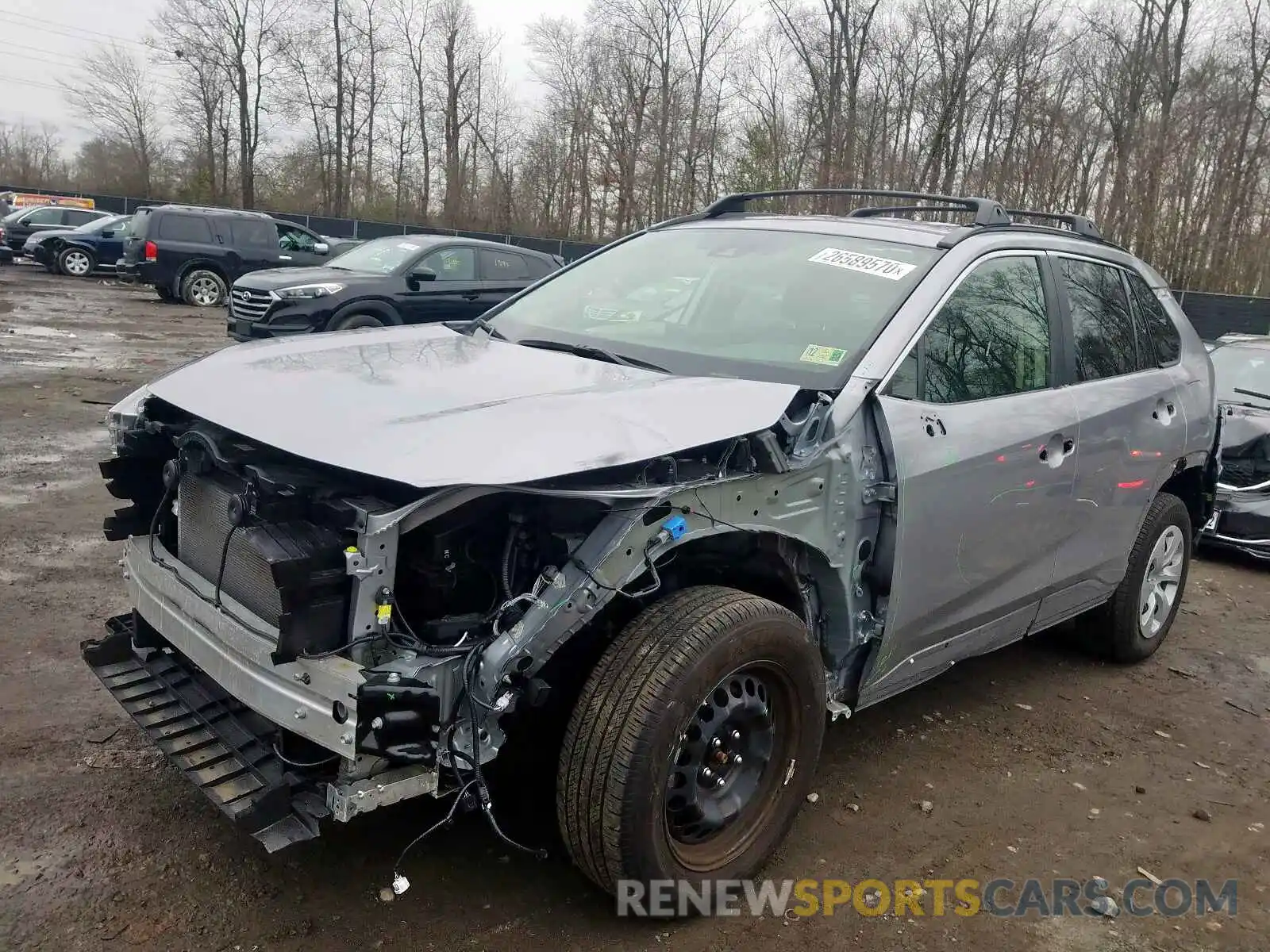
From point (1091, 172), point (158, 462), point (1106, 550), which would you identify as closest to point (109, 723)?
point (158, 462)

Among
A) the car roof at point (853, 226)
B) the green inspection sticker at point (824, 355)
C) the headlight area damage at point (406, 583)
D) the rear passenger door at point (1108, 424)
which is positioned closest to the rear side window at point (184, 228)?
the car roof at point (853, 226)

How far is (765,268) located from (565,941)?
7.87 feet

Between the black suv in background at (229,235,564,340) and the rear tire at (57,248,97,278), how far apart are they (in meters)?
15.0

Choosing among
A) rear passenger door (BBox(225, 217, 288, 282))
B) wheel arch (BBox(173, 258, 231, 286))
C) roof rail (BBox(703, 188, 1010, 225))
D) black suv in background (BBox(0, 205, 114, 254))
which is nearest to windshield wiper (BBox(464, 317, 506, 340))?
roof rail (BBox(703, 188, 1010, 225))

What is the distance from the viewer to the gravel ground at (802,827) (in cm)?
267

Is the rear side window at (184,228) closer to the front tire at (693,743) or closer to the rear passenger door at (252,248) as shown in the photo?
the rear passenger door at (252,248)

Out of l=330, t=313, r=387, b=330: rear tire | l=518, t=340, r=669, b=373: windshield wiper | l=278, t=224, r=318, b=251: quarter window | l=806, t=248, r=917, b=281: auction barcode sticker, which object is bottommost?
l=330, t=313, r=387, b=330: rear tire

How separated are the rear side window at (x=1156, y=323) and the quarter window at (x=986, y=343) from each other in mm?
1028

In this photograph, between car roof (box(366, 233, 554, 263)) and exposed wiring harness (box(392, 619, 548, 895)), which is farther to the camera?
car roof (box(366, 233, 554, 263))

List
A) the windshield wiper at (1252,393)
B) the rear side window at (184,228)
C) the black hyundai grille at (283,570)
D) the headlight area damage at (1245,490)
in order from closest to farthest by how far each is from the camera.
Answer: the black hyundai grille at (283,570), the headlight area damage at (1245,490), the windshield wiper at (1252,393), the rear side window at (184,228)

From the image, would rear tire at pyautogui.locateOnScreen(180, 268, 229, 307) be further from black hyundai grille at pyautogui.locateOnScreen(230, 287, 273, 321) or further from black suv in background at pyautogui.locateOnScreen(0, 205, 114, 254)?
black suv in background at pyautogui.locateOnScreen(0, 205, 114, 254)

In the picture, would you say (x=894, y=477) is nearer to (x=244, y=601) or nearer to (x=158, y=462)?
(x=244, y=601)

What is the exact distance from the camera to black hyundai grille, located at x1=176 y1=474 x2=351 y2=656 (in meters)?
2.25

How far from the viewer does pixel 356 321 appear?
1184 centimetres
